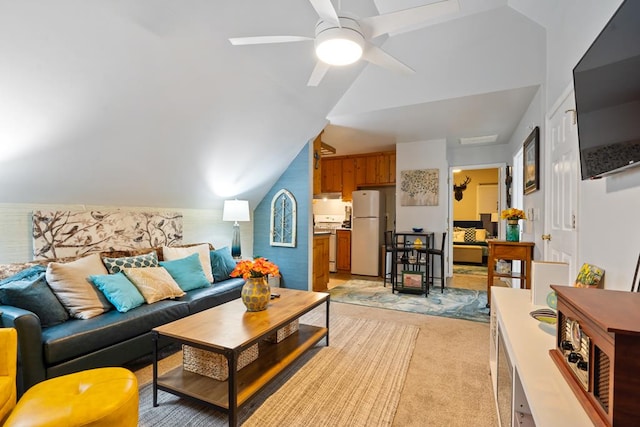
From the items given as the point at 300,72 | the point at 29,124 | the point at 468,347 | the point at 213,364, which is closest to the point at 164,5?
the point at 29,124

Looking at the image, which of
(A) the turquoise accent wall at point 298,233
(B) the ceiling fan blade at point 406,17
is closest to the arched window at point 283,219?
(A) the turquoise accent wall at point 298,233

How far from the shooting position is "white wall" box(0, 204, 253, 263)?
2411 mm

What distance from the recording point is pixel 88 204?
2.93 m

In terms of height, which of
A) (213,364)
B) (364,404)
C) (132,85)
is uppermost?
(132,85)

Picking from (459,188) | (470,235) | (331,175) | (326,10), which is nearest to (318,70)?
(326,10)

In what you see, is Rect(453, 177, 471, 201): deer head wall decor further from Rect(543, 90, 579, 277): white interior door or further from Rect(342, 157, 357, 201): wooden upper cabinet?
Rect(543, 90, 579, 277): white interior door

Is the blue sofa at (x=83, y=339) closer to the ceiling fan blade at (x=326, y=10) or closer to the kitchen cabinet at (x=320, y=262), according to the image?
the kitchen cabinet at (x=320, y=262)

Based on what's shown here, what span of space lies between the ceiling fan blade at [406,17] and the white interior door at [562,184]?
44.7 inches

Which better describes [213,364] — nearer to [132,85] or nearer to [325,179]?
[132,85]

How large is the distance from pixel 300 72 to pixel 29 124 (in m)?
2.30

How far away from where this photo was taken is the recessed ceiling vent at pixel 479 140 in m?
4.87

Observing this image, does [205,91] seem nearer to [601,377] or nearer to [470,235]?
[601,377]

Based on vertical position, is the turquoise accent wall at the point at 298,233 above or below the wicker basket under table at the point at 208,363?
above

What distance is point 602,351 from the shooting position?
77cm
